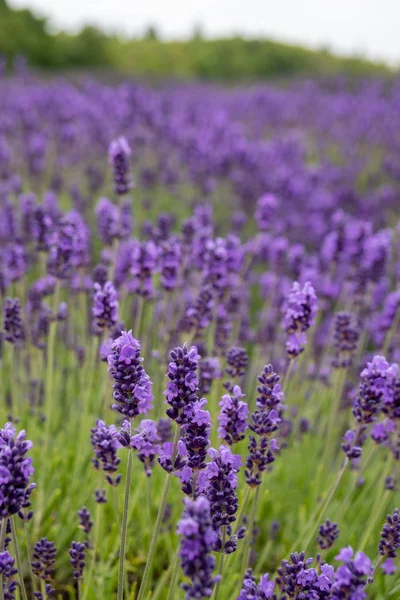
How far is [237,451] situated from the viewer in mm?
3346

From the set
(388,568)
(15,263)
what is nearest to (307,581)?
(388,568)

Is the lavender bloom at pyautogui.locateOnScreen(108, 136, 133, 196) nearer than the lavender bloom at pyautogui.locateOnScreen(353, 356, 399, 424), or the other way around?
the lavender bloom at pyautogui.locateOnScreen(353, 356, 399, 424)

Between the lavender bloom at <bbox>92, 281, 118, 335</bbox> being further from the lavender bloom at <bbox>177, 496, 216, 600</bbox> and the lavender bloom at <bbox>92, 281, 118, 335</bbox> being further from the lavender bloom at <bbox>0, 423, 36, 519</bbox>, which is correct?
the lavender bloom at <bbox>177, 496, 216, 600</bbox>

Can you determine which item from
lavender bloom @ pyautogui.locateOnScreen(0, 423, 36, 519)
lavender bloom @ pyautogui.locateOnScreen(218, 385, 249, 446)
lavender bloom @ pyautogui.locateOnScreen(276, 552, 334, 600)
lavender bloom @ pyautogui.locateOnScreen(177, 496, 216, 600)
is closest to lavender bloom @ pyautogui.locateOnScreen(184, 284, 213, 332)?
lavender bloom @ pyautogui.locateOnScreen(218, 385, 249, 446)

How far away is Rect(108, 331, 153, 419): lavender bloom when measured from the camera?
1.54m

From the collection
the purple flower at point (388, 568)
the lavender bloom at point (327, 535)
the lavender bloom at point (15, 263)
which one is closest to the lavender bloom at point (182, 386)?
the lavender bloom at point (327, 535)

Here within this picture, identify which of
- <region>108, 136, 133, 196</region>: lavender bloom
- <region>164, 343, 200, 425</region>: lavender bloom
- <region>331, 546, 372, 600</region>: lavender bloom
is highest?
<region>108, 136, 133, 196</region>: lavender bloom

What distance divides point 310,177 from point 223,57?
1724 cm

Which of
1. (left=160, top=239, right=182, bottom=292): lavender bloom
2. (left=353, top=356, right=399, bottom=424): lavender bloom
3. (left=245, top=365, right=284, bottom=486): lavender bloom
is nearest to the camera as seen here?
(left=245, top=365, right=284, bottom=486): lavender bloom

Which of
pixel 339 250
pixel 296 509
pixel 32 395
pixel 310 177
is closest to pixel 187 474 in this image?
pixel 296 509

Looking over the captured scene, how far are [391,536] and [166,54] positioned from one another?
24523 mm

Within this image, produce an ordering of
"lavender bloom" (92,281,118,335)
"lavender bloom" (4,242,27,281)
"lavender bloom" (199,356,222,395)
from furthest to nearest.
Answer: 1. "lavender bloom" (4,242,27,281)
2. "lavender bloom" (199,356,222,395)
3. "lavender bloom" (92,281,118,335)

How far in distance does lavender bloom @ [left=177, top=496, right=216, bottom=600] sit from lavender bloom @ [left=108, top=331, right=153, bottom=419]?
1.27ft

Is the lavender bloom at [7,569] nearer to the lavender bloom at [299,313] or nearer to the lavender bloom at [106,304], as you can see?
the lavender bloom at [106,304]
